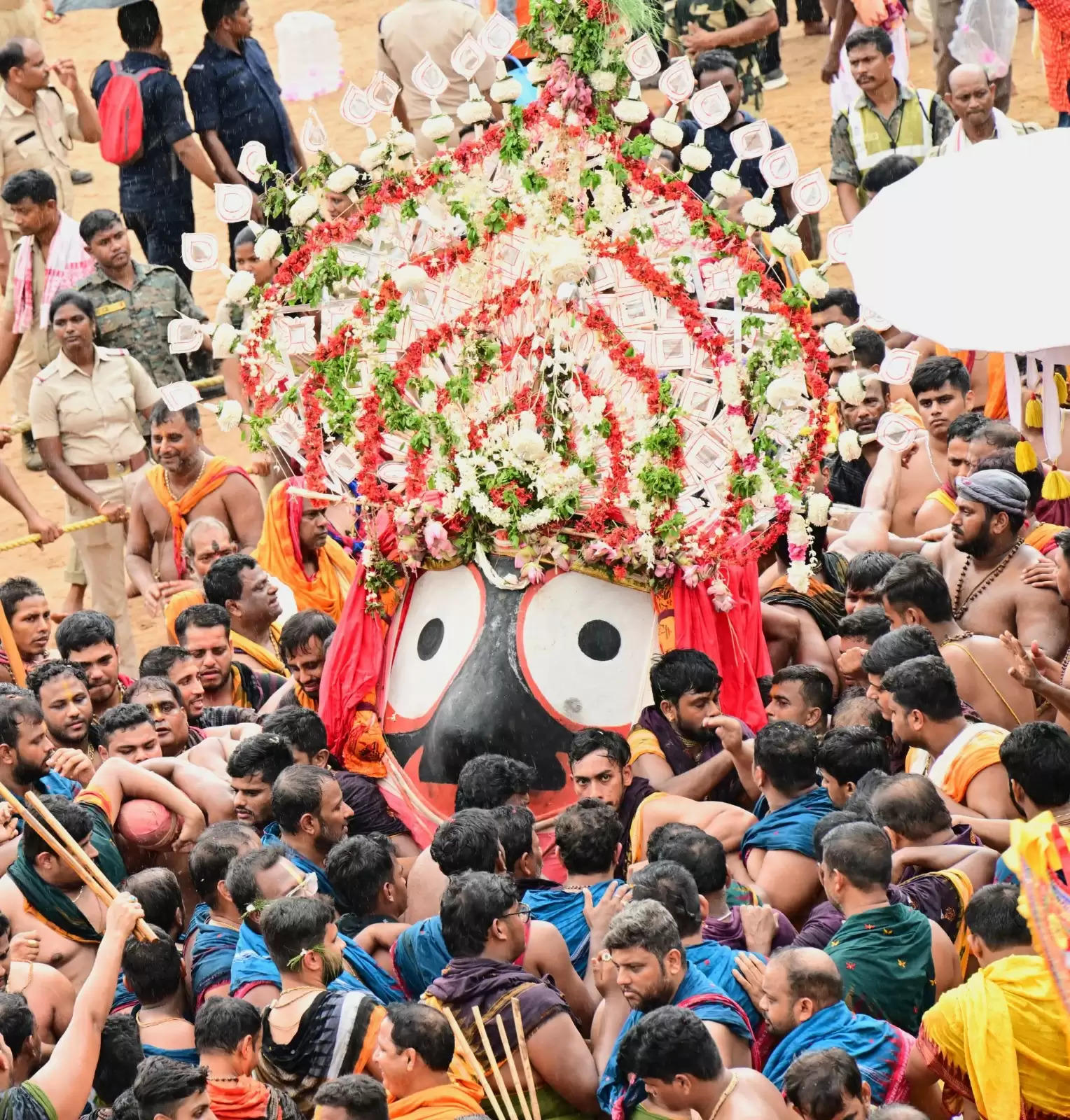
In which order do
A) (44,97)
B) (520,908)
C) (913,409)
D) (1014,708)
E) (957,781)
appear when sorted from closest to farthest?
(520,908), (957,781), (1014,708), (913,409), (44,97)

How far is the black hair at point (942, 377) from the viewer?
8.51 metres

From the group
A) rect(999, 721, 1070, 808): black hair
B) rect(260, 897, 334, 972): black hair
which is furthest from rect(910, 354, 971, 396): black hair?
rect(260, 897, 334, 972): black hair

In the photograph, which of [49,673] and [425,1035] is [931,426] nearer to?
[49,673]

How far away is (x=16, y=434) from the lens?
11.6 m

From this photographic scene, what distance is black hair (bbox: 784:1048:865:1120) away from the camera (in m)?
4.52

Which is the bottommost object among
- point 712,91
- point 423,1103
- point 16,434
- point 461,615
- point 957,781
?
point 423,1103

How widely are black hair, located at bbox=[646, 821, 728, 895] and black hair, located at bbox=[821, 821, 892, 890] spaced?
29 cm

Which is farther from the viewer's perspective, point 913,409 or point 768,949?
point 913,409

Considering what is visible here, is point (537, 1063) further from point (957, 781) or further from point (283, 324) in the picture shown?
point (283, 324)

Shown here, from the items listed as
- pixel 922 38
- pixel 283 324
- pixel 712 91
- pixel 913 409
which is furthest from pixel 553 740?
pixel 922 38

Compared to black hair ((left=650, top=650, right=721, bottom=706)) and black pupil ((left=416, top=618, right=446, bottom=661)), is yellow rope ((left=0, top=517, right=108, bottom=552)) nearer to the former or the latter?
black pupil ((left=416, top=618, right=446, bottom=661))

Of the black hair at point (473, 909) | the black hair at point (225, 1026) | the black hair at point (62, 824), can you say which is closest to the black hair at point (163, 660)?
the black hair at point (62, 824)

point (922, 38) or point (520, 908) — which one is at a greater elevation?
point (922, 38)

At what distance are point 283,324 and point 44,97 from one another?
16.5 feet
